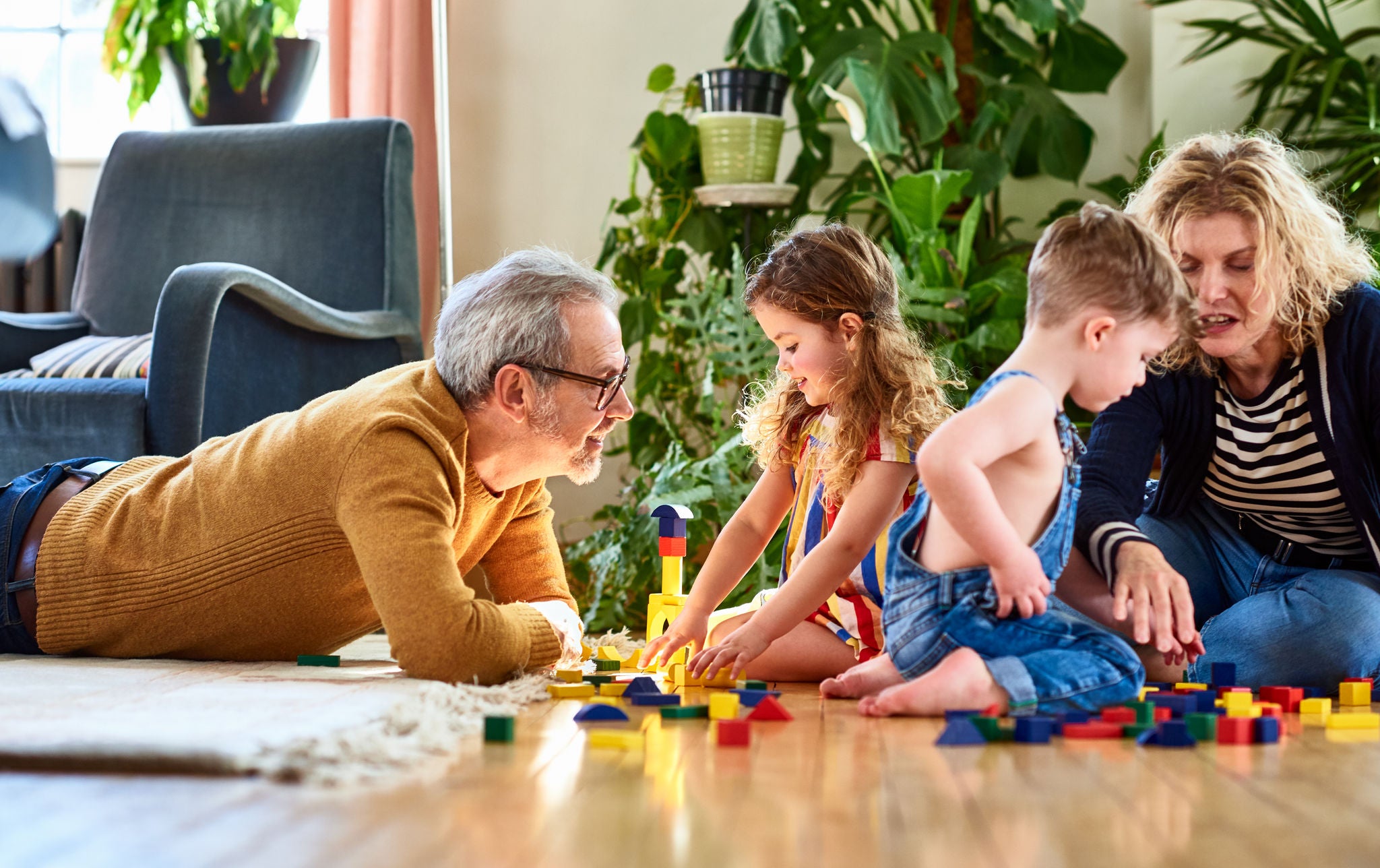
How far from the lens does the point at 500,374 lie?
5.57 feet

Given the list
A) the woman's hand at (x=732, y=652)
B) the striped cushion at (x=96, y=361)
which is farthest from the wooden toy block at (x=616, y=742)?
the striped cushion at (x=96, y=361)

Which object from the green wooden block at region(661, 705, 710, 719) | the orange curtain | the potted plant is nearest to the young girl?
the green wooden block at region(661, 705, 710, 719)

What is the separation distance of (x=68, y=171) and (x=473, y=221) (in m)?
1.36

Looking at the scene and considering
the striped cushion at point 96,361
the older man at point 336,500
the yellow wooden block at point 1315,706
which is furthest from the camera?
the striped cushion at point 96,361

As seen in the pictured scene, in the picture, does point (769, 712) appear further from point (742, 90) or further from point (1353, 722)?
point (742, 90)

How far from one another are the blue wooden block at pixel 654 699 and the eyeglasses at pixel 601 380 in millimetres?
430

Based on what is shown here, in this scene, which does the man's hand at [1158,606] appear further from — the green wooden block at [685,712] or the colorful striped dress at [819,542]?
the green wooden block at [685,712]

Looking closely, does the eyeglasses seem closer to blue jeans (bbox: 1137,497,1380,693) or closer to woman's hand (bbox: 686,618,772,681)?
woman's hand (bbox: 686,618,772,681)

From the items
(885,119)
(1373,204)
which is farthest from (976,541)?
(1373,204)

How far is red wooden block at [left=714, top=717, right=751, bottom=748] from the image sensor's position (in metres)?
1.19

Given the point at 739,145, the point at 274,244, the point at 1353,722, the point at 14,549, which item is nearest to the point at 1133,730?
the point at 1353,722

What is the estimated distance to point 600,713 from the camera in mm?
1340

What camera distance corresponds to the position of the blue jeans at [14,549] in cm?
180

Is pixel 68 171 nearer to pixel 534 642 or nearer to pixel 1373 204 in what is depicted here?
pixel 534 642
